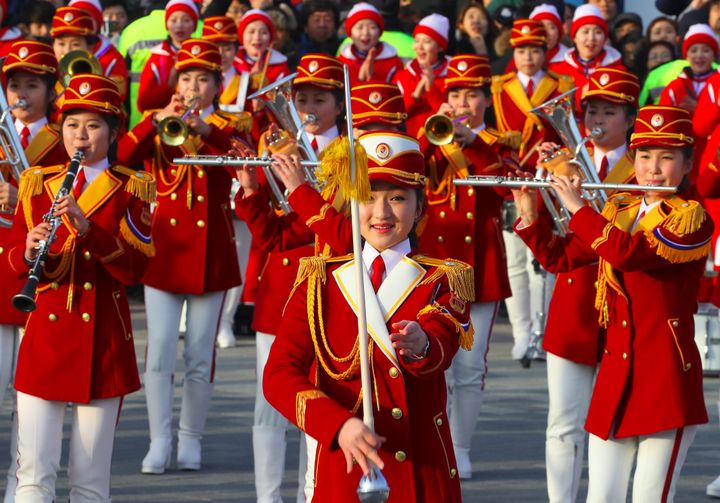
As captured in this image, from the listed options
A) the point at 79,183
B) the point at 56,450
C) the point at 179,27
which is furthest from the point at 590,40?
the point at 56,450

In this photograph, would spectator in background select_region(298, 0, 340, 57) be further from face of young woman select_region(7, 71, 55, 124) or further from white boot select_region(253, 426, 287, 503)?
white boot select_region(253, 426, 287, 503)

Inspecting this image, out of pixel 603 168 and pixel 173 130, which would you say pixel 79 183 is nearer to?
pixel 173 130

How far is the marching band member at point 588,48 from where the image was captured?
45.8 ft

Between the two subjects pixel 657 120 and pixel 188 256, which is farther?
pixel 188 256

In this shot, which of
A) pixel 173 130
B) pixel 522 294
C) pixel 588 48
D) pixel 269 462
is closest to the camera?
pixel 269 462

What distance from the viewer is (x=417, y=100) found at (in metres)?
11.9

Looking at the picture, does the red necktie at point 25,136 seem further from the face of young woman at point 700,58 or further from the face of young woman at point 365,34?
the face of young woman at point 700,58

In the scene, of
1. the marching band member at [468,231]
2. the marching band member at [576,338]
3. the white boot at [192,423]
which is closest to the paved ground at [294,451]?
the white boot at [192,423]

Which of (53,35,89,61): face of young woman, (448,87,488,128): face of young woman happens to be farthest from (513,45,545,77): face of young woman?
(53,35,89,61): face of young woman

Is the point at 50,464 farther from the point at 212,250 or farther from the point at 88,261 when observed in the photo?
the point at 212,250

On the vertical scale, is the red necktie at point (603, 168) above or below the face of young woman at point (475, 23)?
above

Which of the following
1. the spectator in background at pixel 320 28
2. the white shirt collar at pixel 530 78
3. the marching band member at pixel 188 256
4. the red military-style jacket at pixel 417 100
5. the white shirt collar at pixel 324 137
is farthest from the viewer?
the spectator in background at pixel 320 28

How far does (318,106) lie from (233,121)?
3.03ft

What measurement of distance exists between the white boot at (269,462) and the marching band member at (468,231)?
1181 millimetres
